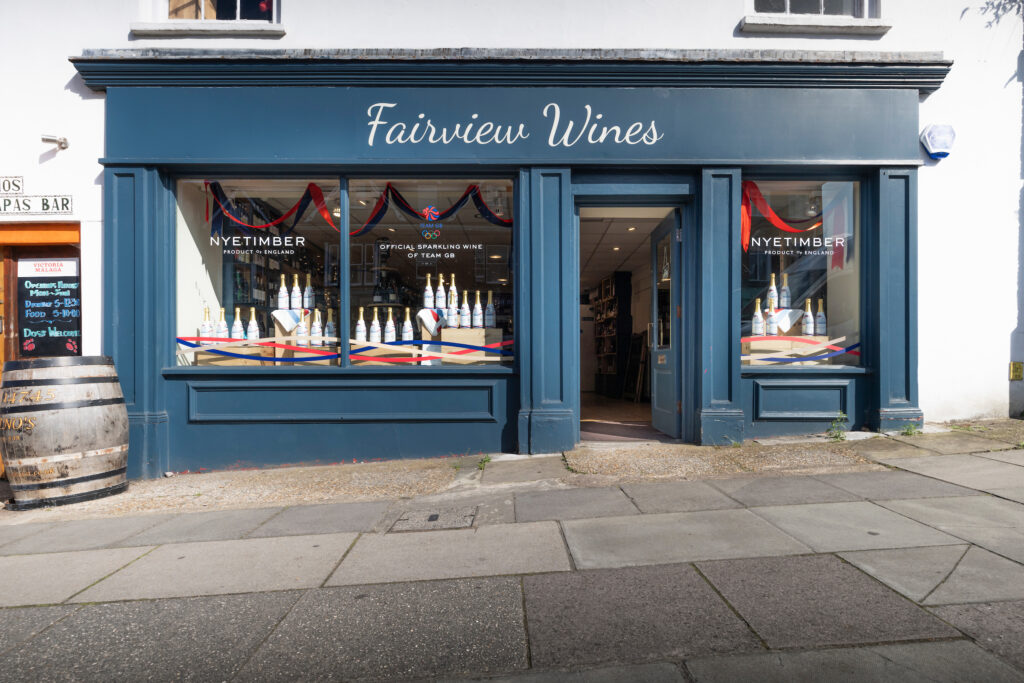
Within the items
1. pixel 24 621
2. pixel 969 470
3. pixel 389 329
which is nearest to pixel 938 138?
pixel 969 470

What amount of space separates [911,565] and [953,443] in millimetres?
3264

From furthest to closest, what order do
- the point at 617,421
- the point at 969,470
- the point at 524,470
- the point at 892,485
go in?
1. the point at 617,421
2. the point at 524,470
3. the point at 969,470
4. the point at 892,485

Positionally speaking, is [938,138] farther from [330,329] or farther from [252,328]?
[252,328]

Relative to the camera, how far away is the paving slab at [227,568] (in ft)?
9.91

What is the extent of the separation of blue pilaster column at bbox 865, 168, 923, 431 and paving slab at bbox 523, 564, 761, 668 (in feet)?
14.2

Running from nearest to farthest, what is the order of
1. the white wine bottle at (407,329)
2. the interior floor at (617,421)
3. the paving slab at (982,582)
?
the paving slab at (982,582)
the white wine bottle at (407,329)
the interior floor at (617,421)

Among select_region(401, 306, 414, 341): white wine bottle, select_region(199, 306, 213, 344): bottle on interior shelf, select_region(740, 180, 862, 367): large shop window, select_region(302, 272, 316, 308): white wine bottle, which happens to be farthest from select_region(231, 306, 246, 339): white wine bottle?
select_region(740, 180, 862, 367): large shop window

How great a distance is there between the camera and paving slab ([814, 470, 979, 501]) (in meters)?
4.02

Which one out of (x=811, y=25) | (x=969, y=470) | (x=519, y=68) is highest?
(x=811, y=25)

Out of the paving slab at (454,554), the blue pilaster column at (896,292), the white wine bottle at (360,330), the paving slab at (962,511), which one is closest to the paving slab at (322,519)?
the paving slab at (454,554)

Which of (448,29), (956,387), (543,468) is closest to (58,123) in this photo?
(448,29)

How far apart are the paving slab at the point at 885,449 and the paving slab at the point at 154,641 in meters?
4.93

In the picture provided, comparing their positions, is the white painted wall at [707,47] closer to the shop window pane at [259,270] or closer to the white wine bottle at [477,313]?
the shop window pane at [259,270]

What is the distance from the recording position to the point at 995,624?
237cm
